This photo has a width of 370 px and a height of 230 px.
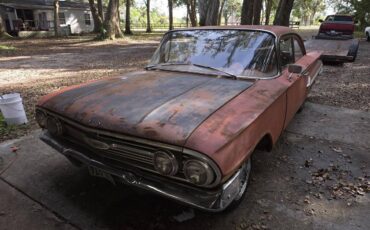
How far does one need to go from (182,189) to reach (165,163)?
0.79 ft

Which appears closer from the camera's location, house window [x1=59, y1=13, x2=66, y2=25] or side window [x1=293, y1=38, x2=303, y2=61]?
side window [x1=293, y1=38, x2=303, y2=61]

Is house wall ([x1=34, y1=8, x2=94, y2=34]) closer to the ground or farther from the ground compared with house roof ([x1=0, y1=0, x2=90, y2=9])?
closer to the ground

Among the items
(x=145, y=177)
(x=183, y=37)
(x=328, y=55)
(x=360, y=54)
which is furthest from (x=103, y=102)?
(x=360, y=54)

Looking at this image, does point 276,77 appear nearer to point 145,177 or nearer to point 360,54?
point 145,177

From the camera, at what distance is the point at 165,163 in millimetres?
2143

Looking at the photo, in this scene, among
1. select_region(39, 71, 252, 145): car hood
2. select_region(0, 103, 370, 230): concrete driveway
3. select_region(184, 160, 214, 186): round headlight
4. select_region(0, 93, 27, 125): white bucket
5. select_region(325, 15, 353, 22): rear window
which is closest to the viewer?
select_region(184, 160, 214, 186): round headlight

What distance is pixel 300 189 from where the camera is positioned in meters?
3.21

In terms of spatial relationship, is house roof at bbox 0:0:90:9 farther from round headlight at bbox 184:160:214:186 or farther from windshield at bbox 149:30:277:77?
round headlight at bbox 184:160:214:186

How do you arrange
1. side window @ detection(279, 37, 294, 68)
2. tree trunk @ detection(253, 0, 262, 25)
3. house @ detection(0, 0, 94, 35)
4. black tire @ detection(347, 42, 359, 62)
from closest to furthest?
side window @ detection(279, 37, 294, 68) < black tire @ detection(347, 42, 359, 62) < tree trunk @ detection(253, 0, 262, 25) < house @ detection(0, 0, 94, 35)

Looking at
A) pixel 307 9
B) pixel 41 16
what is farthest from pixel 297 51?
pixel 307 9

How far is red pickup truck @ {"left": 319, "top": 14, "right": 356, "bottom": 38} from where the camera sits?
16547 mm

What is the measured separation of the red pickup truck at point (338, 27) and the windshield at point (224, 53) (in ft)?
50.2

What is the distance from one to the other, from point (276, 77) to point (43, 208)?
113 inches

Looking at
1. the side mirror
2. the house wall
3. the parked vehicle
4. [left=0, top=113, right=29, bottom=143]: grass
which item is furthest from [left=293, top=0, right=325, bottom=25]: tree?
[left=0, top=113, right=29, bottom=143]: grass
